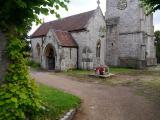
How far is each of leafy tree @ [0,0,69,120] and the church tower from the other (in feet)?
107

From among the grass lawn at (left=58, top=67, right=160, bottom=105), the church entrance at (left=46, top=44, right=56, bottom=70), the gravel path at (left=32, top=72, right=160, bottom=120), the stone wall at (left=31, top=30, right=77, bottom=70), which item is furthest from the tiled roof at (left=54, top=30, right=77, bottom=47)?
the gravel path at (left=32, top=72, right=160, bottom=120)

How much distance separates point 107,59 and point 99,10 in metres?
10.0

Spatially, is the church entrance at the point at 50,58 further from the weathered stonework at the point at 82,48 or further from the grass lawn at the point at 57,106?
the grass lawn at the point at 57,106

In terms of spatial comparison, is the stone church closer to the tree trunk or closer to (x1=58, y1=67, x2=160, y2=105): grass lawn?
(x1=58, y1=67, x2=160, y2=105): grass lawn

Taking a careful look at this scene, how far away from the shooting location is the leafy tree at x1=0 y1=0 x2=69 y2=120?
723 centimetres

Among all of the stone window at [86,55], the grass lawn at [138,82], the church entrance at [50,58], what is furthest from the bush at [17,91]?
the church entrance at [50,58]

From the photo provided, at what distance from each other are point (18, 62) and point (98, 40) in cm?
2854

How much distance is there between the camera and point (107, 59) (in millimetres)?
43188

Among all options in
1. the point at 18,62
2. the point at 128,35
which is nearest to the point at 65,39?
the point at 128,35

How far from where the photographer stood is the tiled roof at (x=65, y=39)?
108 ft

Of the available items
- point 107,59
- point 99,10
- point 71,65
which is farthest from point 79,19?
point 107,59

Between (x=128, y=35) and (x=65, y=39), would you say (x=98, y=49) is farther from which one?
(x=128, y=35)

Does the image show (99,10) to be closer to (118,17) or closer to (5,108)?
(118,17)

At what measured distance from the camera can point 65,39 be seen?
1326 inches
